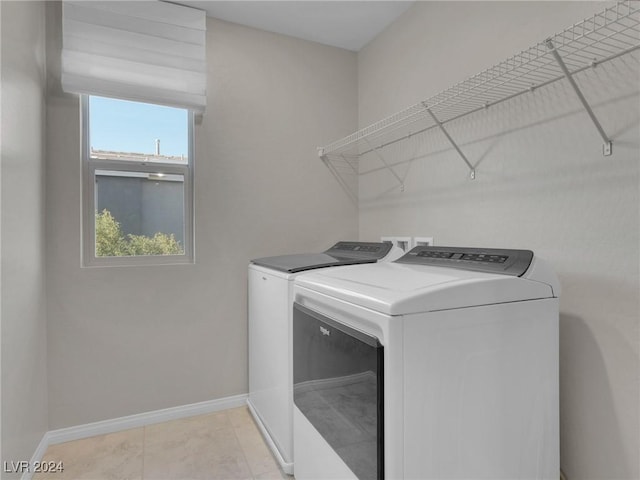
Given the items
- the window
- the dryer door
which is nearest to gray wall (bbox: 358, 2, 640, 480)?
the dryer door

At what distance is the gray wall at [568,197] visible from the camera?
1229mm


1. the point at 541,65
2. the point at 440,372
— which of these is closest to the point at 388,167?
the point at 541,65

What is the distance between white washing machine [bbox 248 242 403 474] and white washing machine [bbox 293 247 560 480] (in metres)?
0.34

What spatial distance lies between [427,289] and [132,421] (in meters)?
2.09

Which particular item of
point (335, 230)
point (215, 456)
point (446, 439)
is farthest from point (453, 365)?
point (335, 230)

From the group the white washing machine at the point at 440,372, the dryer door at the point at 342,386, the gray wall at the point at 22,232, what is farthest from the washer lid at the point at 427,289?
the gray wall at the point at 22,232

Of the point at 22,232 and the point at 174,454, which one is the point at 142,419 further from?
the point at 22,232

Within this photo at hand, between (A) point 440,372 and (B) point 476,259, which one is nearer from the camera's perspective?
(A) point 440,372

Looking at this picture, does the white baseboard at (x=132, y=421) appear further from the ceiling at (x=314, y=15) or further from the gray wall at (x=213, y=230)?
the ceiling at (x=314, y=15)

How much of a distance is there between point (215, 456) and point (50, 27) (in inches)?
101

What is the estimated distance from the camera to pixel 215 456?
6.31ft

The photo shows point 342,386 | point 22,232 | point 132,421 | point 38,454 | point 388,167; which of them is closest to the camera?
point 342,386

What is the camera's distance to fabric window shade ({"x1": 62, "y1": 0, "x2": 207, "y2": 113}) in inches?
78.9

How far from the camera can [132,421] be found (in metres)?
2.19
